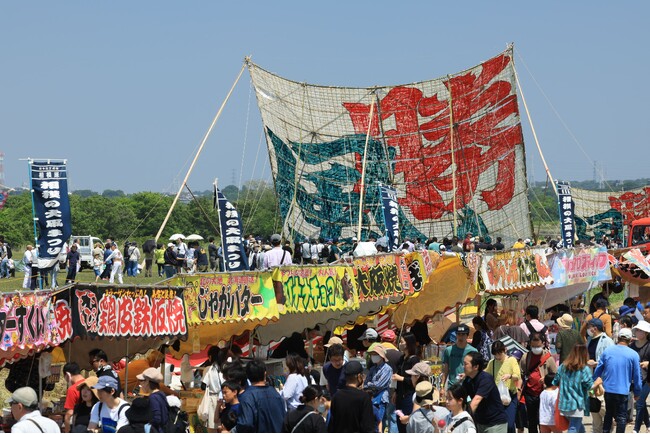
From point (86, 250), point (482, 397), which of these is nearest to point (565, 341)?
point (482, 397)

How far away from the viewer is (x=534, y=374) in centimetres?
1204

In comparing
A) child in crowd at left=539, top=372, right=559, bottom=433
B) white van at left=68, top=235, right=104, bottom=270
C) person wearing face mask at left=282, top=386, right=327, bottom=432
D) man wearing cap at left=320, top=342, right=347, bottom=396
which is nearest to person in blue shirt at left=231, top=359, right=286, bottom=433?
person wearing face mask at left=282, top=386, right=327, bottom=432

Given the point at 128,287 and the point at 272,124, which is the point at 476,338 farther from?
the point at 272,124

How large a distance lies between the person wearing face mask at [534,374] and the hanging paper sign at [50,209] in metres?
6.15

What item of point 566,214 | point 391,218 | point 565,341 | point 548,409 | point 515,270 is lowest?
point 548,409

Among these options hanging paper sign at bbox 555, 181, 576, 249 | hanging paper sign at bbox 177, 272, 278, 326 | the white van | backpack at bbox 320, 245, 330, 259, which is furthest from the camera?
the white van

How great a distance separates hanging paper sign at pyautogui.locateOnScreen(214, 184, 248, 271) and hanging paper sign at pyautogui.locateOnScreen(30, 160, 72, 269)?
2938mm

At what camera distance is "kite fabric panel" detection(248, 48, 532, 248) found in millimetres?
36656

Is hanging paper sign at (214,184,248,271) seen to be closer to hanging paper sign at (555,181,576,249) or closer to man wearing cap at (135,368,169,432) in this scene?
man wearing cap at (135,368,169,432)

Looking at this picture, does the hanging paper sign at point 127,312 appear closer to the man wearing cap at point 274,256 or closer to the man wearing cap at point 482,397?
the man wearing cap at point 482,397

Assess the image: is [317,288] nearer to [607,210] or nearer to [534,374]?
[534,374]

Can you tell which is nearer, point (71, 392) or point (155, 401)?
point (155, 401)

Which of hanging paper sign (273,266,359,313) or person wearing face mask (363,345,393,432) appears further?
hanging paper sign (273,266,359,313)

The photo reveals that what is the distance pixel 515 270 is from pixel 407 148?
61.4 feet
